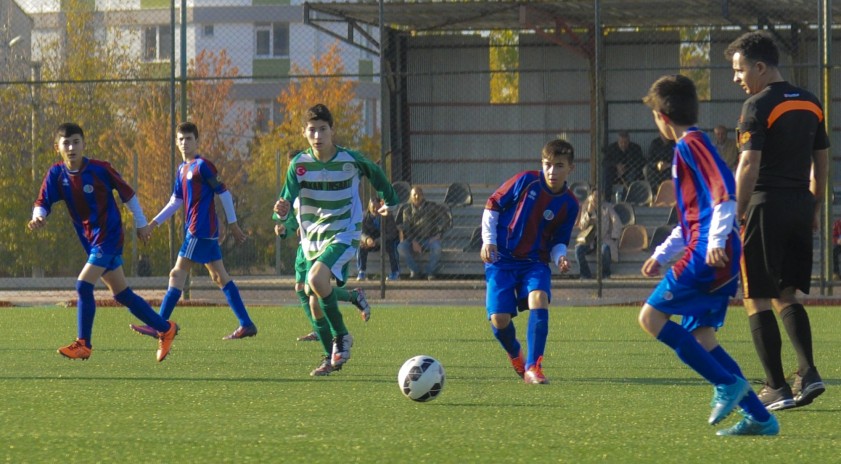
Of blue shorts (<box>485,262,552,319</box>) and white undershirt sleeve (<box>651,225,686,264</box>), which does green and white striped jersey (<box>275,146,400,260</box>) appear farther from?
white undershirt sleeve (<box>651,225,686,264</box>)

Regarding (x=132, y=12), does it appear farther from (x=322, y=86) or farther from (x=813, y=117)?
(x=813, y=117)

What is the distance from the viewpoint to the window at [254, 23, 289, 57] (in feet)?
141

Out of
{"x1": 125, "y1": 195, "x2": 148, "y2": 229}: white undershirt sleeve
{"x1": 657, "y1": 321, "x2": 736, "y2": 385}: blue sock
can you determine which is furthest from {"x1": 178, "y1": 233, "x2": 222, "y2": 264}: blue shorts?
{"x1": 657, "y1": 321, "x2": 736, "y2": 385}: blue sock

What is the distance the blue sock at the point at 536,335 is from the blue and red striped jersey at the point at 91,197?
3.17 metres

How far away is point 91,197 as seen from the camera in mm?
9312

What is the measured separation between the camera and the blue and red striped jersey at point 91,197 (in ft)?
30.6

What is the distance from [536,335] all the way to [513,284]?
40 cm

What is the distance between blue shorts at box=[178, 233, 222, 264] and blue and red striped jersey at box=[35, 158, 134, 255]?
1.91 metres

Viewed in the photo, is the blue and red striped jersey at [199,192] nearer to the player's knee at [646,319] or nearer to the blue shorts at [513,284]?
the blue shorts at [513,284]

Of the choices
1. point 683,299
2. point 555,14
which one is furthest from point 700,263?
point 555,14

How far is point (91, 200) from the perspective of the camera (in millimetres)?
9320

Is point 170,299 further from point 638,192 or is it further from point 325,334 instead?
point 638,192

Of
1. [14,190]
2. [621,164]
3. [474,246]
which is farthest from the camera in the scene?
[621,164]

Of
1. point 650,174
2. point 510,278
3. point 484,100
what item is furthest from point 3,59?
point 510,278
